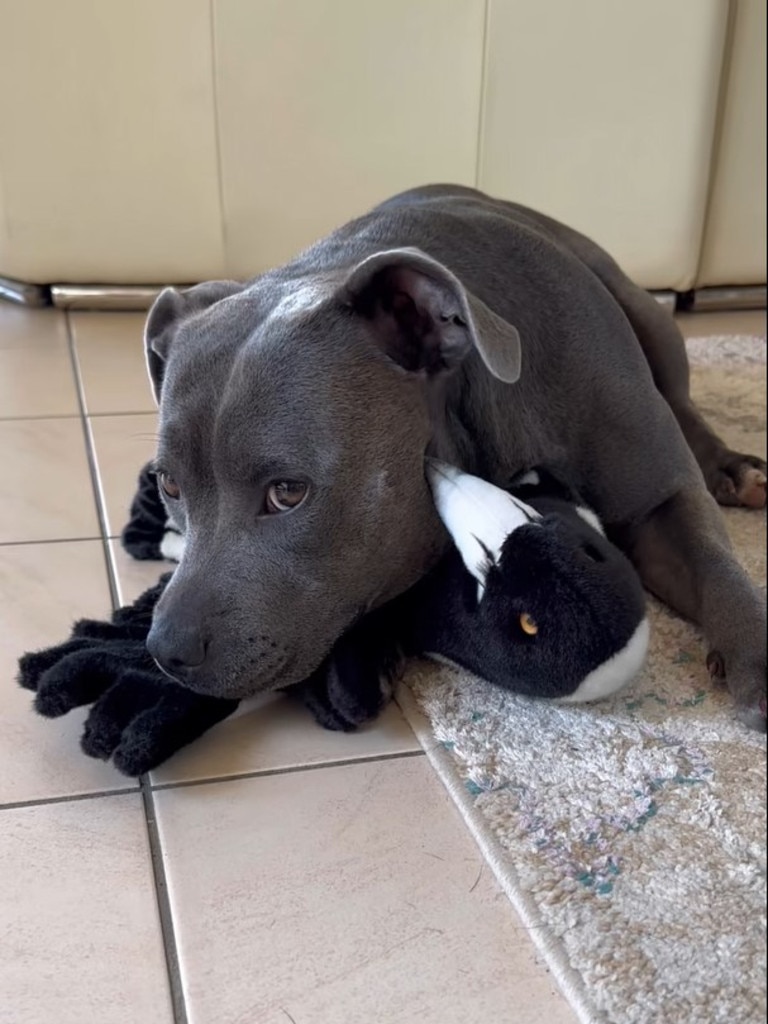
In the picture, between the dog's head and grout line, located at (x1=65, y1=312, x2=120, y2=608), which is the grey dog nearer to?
the dog's head

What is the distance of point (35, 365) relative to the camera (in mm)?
2545

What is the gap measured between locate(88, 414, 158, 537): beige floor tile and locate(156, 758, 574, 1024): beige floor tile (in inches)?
27.6

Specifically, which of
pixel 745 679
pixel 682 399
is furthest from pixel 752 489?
pixel 745 679

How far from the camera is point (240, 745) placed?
4.16ft

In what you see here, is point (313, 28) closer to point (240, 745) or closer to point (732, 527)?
point (732, 527)

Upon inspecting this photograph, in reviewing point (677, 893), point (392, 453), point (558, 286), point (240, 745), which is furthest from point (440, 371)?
point (677, 893)

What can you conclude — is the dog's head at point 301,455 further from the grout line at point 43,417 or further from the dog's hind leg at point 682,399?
the grout line at point 43,417

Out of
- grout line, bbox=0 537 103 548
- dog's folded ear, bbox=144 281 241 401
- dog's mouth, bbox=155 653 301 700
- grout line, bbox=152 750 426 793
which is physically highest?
dog's folded ear, bbox=144 281 241 401

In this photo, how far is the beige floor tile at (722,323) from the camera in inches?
117

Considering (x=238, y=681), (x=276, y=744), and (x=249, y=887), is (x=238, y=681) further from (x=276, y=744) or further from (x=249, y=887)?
(x=249, y=887)

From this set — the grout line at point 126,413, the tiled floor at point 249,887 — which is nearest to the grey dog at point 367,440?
the tiled floor at point 249,887

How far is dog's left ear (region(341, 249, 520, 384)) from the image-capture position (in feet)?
3.94

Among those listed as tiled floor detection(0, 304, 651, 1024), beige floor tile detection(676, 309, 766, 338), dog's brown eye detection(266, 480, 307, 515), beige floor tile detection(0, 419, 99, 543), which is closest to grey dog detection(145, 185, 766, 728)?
dog's brown eye detection(266, 480, 307, 515)

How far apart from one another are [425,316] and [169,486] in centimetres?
34
